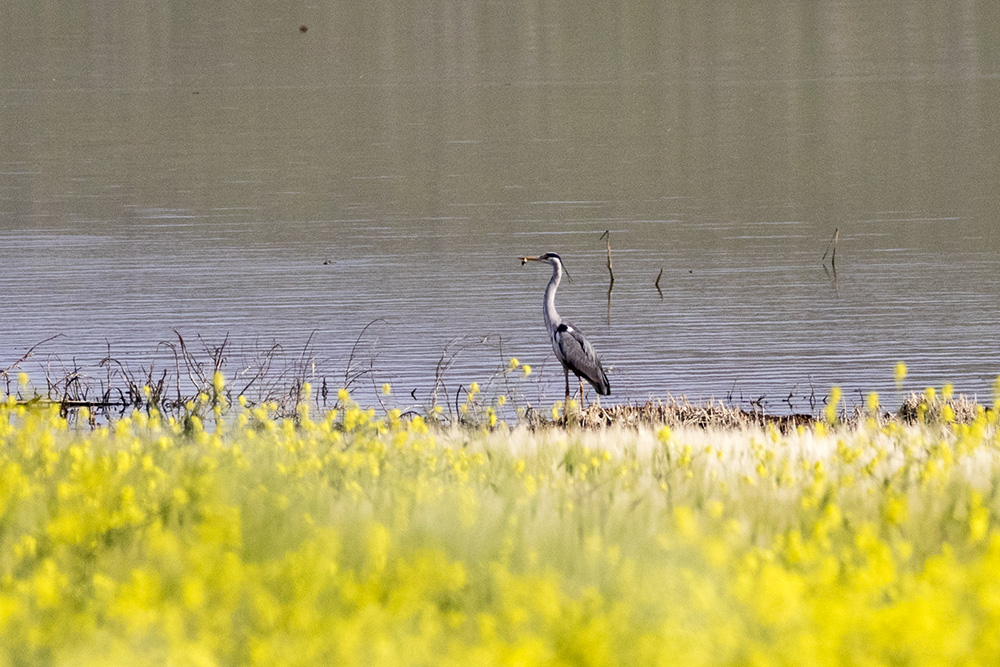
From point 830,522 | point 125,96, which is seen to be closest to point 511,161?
point 125,96

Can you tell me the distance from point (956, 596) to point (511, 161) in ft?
159

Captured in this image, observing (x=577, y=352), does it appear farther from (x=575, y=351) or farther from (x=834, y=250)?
(x=834, y=250)

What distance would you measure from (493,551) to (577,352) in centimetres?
1019

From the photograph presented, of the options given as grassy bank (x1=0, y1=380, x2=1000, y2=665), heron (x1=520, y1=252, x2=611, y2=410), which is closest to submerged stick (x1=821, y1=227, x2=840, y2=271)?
heron (x1=520, y1=252, x2=611, y2=410)

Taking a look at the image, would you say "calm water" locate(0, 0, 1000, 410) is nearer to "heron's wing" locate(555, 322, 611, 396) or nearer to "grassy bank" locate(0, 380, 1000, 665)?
"heron's wing" locate(555, 322, 611, 396)

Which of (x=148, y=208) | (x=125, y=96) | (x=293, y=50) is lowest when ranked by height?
(x=148, y=208)

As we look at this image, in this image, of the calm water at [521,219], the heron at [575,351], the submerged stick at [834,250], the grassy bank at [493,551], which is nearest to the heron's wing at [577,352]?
the heron at [575,351]

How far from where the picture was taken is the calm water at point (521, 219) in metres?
23.5

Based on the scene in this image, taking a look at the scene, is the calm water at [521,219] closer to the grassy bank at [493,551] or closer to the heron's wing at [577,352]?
the heron's wing at [577,352]

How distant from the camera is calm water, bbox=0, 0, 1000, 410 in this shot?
2350 cm

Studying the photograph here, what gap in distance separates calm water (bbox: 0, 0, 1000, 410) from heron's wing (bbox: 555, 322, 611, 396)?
180cm

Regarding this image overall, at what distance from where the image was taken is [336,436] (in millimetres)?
10203

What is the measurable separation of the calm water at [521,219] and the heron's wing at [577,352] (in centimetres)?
180

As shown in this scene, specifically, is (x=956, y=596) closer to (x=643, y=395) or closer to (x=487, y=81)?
(x=643, y=395)
